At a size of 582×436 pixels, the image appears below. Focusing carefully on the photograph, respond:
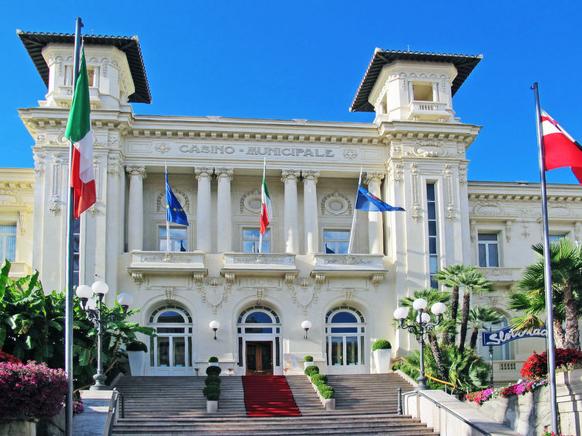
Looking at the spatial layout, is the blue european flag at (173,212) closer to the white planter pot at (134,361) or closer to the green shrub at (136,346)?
the green shrub at (136,346)

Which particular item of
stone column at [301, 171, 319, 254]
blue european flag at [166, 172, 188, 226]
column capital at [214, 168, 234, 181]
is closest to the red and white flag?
blue european flag at [166, 172, 188, 226]

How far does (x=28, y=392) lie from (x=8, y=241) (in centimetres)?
2633

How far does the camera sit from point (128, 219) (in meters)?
41.3

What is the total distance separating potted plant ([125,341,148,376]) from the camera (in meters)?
37.8

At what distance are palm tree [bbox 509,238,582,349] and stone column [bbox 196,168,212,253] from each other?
17857mm

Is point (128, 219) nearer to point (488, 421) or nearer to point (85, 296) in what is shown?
point (85, 296)

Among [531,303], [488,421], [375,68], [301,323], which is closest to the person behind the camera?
[488,421]

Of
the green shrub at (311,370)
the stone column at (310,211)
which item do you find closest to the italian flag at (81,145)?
the green shrub at (311,370)

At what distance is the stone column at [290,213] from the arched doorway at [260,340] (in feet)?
11.6

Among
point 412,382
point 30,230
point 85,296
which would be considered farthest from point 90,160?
point 30,230

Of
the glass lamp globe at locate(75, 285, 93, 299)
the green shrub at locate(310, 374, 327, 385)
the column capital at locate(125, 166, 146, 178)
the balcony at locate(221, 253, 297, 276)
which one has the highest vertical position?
the column capital at locate(125, 166, 146, 178)

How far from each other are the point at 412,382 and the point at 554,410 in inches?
606

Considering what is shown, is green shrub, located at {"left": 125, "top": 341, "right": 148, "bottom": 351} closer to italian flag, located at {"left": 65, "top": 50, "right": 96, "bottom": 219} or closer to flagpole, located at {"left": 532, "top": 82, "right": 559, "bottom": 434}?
italian flag, located at {"left": 65, "top": 50, "right": 96, "bottom": 219}

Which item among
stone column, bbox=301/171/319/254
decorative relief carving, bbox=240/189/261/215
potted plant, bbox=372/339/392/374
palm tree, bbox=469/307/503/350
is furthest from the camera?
decorative relief carving, bbox=240/189/261/215
